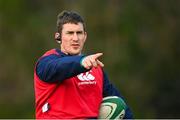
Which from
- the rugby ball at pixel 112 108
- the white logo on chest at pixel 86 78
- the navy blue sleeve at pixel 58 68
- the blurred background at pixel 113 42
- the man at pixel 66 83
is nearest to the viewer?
the navy blue sleeve at pixel 58 68

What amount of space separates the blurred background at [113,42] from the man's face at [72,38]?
13768 mm

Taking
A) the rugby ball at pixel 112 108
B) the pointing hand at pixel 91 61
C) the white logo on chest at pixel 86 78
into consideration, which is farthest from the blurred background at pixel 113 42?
the pointing hand at pixel 91 61

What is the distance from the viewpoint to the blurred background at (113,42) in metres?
21.4

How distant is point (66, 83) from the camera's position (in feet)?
22.9

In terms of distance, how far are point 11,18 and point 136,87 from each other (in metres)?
3.99

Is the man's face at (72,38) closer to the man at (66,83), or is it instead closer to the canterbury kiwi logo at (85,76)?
the man at (66,83)

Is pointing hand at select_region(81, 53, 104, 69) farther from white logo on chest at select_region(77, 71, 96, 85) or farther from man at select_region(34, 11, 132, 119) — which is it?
white logo on chest at select_region(77, 71, 96, 85)

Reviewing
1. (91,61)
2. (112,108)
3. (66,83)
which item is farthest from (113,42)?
(91,61)

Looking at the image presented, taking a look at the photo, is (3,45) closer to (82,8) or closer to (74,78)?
(82,8)

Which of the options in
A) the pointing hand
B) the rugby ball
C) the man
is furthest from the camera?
the rugby ball

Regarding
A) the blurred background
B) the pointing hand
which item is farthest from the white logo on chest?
the blurred background

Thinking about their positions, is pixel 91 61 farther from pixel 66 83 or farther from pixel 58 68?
pixel 66 83

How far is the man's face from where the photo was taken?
712cm

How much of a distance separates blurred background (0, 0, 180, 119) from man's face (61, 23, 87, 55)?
13.8 m
